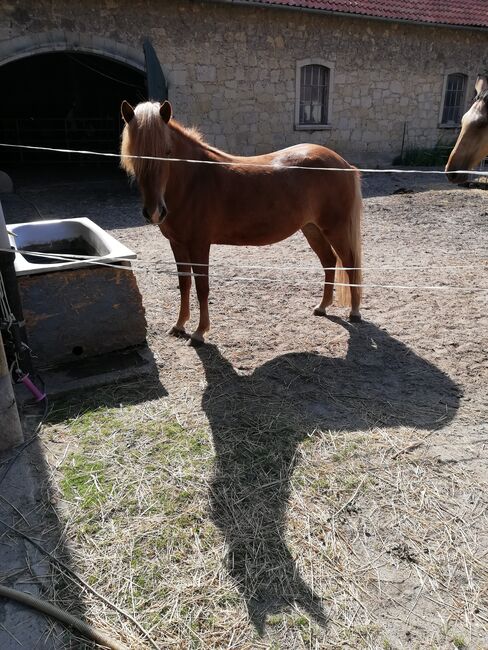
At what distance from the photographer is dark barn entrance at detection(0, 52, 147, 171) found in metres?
14.1

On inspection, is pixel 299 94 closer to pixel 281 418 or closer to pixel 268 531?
pixel 281 418

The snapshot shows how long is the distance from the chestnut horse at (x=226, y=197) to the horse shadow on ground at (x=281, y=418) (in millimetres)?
719

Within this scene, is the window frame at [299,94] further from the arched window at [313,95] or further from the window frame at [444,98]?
the window frame at [444,98]

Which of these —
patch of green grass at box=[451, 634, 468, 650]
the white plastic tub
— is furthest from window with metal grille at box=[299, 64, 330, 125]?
patch of green grass at box=[451, 634, 468, 650]

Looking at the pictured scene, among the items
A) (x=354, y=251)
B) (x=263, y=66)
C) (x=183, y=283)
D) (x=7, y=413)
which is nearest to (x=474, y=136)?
(x=354, y=251)

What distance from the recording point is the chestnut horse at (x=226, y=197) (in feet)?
10.3

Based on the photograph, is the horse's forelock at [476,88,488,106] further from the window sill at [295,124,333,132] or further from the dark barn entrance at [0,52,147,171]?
the dark barn entrance at [0,52,147,171]

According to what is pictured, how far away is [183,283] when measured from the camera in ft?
13.0

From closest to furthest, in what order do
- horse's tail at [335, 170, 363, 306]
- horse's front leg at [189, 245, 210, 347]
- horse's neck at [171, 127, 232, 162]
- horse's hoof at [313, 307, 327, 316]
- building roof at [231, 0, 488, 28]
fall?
horse's neck at [171, 127, 232, 162] < horse's front leg at [189, 245, 210, 347] < horse's tail at [335, 170, 363, 306] < horse's hoof at [313, 307, 327, 316] < building roof at [231, 0, 488, 28]

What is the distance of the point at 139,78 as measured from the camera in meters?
13.3

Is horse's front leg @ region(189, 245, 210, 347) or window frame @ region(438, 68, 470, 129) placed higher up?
window frame @ region(438, 68, 470, 129)

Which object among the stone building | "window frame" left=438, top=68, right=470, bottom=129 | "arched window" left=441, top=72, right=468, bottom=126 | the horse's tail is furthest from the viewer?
"arched window" left=441, top=72, right=468, bottom=126

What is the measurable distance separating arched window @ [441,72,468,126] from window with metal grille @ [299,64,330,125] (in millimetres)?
4172

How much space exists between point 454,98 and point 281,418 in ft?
49.2
